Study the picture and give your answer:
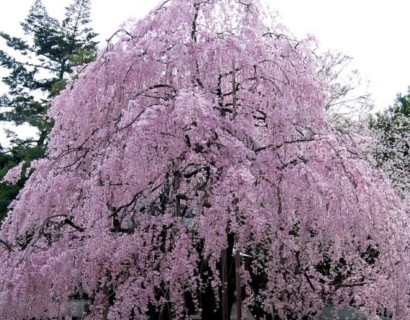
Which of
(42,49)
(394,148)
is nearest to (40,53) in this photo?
(42,49)

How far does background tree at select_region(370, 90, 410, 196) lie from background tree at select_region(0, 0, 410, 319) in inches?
331

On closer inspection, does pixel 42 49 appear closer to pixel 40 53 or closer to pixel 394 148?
pixel 40 53

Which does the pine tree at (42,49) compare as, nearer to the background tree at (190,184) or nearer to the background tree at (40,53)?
the background tree at (40,53)

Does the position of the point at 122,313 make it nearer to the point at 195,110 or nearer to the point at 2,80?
the point at 195,110

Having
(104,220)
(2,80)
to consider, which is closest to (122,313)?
(104,220)

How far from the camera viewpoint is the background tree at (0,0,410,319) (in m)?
4.57

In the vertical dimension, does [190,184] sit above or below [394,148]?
below

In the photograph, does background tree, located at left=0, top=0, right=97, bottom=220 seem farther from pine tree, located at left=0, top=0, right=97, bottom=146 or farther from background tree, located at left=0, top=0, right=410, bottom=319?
background tree, located at left=0, top=0, right=410, bottom=319

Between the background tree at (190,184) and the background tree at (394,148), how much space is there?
8412 mm

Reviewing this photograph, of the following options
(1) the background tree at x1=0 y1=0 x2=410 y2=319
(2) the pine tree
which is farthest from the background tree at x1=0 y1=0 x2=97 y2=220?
(1) the background tree at x1=0 y1=0 x2=410 y2=319

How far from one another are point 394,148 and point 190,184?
38.4 ft

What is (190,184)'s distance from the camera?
18.9 feet

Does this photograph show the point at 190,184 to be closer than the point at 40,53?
Yes

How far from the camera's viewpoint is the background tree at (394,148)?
46.6 ft
